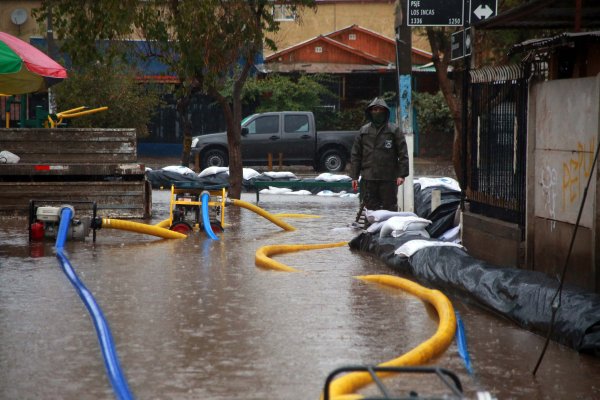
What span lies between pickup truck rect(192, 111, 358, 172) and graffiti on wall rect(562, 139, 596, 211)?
22785mm

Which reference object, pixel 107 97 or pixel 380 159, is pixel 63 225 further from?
pixel 107 97

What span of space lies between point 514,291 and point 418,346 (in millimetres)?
1701

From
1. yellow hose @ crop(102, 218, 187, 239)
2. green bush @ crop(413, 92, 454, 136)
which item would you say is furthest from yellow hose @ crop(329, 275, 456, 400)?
green bush @ crop(413, 92, 454, 136)

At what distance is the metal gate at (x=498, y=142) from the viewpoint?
404 inches

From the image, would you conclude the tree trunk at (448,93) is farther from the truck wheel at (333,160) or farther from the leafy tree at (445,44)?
the truck wheel at (333,160)

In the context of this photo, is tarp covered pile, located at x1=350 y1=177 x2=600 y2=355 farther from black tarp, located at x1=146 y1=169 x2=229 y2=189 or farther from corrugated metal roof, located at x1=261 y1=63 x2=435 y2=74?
corrugated metal roof, located at x1=261 y1=63 x2=435 y2=74

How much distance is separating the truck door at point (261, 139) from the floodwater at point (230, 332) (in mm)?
19907

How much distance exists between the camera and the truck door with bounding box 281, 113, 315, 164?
105 ft

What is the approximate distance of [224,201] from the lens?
14641mm

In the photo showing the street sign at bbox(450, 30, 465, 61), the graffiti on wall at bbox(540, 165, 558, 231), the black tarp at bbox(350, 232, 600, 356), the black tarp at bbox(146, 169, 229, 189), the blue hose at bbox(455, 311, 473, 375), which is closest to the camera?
the blue hose at bbox(455, 311, 473, 375)

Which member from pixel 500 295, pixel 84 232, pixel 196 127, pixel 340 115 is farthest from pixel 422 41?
pixel 500 295

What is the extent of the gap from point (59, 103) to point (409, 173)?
17.8 meters

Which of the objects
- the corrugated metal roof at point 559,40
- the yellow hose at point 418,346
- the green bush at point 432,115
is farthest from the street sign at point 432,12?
the green bush at point 432,115

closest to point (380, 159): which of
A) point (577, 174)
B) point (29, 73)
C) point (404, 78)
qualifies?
point (404, 78)
